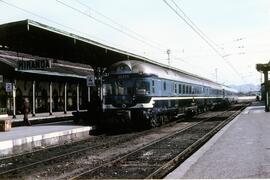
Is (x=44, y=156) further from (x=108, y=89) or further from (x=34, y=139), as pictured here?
(x=108, y=89)

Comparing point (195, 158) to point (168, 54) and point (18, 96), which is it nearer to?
point (18, 96)

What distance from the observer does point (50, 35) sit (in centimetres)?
1958

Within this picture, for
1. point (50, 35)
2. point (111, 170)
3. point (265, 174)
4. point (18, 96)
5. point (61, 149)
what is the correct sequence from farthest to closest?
point (18, 96) → point (50, 35) → point (61, 149) → point (111, 170) → point (265, 174)

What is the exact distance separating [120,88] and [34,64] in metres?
5.35

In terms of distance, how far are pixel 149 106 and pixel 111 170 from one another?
34.2 feet

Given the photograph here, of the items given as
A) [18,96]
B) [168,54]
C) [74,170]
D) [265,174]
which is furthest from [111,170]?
[168,54]

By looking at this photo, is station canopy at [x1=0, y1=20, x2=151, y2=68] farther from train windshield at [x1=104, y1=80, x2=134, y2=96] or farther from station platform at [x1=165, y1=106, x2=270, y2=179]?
station platform at [x1=165, y1=106, x2=270, y2=179]

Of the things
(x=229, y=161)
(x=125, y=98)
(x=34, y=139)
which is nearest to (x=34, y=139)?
(x=34, y=139)

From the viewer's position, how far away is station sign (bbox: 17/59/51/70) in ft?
74.8

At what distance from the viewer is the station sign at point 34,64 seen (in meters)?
22.8

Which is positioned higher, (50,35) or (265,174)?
(50,35)

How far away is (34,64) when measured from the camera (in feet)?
77.6

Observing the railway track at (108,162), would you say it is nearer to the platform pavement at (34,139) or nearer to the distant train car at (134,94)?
the platform pavement at (34,139)

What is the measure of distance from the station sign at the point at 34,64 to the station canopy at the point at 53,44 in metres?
0.55
